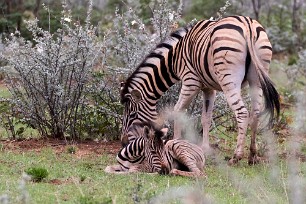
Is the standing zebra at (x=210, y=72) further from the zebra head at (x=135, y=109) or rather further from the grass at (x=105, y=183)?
the grass at (x=105, y=183)

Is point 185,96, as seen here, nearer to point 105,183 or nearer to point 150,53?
point 150,53

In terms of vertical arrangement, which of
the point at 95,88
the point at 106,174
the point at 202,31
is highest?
the point at 202,31

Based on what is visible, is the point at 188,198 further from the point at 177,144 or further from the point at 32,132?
the point at 32,132

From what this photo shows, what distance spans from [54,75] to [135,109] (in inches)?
49.0

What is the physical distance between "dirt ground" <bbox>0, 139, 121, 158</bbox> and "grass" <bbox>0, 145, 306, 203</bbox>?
0.22m

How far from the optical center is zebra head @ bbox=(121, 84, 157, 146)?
31.9 feet

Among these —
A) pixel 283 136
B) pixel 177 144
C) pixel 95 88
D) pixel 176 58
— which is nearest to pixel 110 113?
pixel 95 88

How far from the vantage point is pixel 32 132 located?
1146 centimetres

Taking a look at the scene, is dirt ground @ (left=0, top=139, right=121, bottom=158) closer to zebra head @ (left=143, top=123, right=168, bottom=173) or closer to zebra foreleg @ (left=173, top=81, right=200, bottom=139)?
zebra foreleg @ (left=173, top=81, right=200, bottom=139)

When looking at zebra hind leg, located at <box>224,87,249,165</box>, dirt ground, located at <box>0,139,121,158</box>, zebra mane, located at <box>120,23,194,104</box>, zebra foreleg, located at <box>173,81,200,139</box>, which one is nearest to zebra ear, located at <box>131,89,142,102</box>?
zebra mane, located at <box>120,23,194,104</box>

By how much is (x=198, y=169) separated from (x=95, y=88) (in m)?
2.85

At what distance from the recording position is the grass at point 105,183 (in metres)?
6.23

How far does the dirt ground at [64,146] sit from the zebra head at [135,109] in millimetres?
513

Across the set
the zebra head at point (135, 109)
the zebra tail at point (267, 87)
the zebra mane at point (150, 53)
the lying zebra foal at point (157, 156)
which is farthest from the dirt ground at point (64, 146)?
the zebra tail at point (267, 87)
